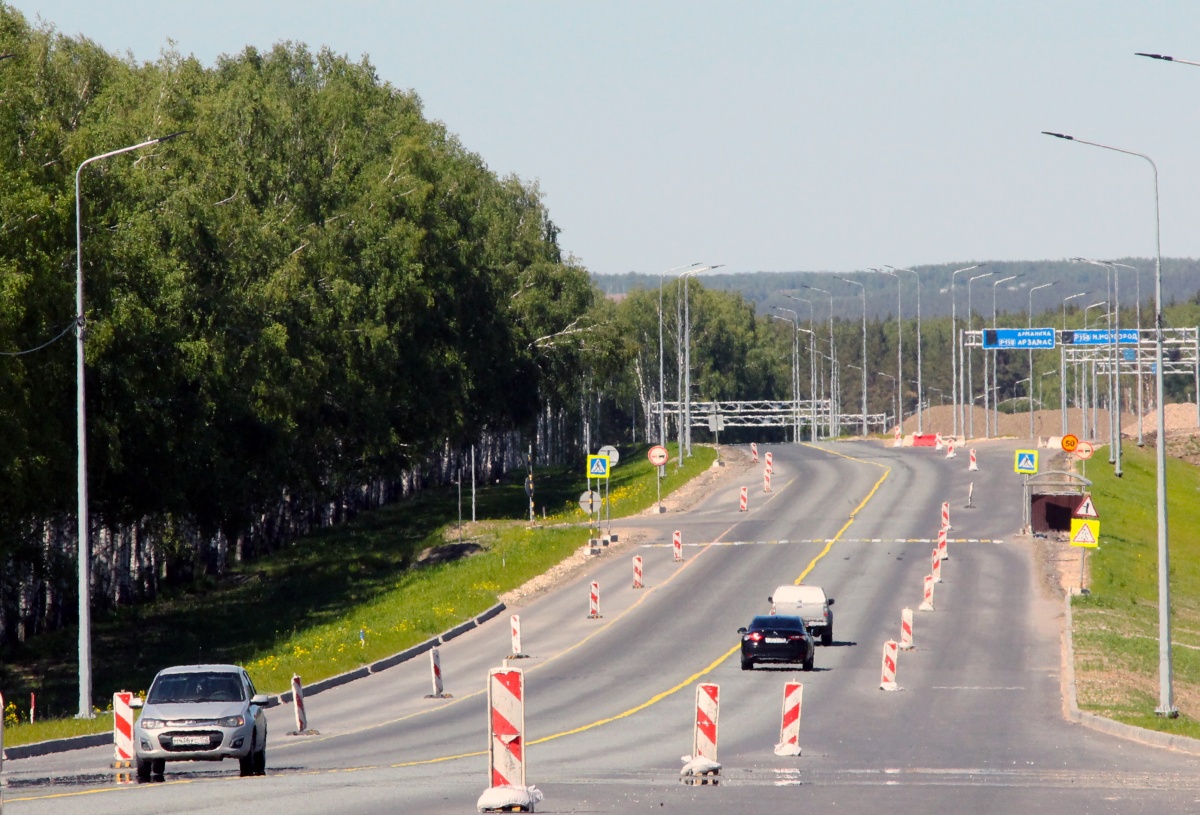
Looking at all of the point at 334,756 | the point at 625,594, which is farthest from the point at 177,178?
the point at 334,756

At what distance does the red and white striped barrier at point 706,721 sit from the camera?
64.5 feet

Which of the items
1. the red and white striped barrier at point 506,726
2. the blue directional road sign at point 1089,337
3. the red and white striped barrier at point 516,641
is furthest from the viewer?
the blue directional road sign at point 1089,337

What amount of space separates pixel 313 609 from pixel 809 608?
65.7ft

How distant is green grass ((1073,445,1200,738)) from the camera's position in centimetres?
3369

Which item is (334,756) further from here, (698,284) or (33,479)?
(698,284)

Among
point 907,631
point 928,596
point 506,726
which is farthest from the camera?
point 928,596

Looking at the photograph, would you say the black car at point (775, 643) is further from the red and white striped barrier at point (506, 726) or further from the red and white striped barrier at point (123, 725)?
the red and white striped barrier at point (506, 726)

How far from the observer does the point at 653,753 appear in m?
25.0

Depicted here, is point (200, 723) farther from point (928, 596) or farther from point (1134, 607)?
point (1134, 607)

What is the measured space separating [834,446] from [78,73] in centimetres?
6510

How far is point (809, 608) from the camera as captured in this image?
4172 cm

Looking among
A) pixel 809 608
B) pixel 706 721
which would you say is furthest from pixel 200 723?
pixel 809 608

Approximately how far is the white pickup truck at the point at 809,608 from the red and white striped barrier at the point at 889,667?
288 inches

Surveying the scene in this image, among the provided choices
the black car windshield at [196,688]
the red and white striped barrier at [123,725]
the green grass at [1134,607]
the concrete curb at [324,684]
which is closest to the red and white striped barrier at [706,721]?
the black car windshield at [196,688]
